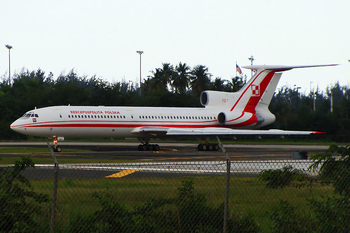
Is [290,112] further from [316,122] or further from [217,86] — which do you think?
[217,86]

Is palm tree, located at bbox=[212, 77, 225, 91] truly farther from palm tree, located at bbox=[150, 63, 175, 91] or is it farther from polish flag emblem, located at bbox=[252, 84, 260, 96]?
polish flag emblem, located at bbox=[252, 84, 260, 96]

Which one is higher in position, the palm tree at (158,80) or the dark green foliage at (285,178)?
the palm tree at (158,80)

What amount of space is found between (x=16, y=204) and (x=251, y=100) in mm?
37726

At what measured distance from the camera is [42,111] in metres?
32.3

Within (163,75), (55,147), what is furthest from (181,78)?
(55,147)

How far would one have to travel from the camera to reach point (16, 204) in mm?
7281

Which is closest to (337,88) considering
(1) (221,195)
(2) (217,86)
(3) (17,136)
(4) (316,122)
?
(2) (217,86)

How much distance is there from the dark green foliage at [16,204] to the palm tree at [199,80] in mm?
73100

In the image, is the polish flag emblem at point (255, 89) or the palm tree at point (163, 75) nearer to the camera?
the polish flag emblem at point (255, 89)

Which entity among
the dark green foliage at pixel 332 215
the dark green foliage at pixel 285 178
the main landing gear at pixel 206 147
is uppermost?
the dark green foliage at pixel 285 178

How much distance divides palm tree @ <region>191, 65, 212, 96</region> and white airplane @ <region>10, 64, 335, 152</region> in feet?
119

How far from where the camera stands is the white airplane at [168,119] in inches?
1270

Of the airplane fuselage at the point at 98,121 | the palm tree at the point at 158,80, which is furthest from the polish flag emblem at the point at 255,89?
the palm tree at the point at 158,80

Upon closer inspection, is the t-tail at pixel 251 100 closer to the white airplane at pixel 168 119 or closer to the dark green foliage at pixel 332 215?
the white airplane at pixel 168 119
